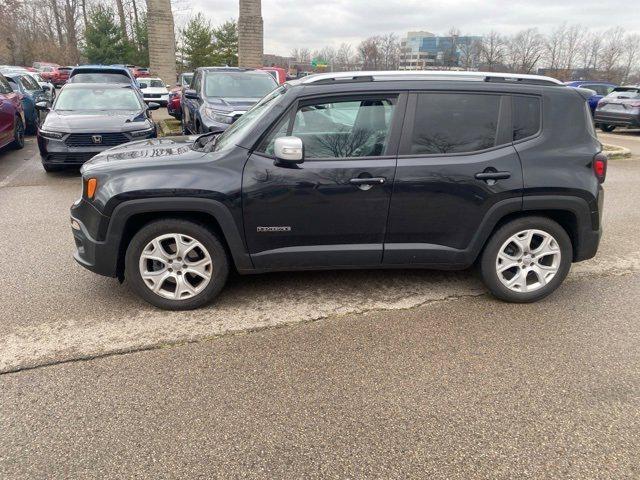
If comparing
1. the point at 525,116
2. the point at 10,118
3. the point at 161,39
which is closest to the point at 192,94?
the point at 10,118

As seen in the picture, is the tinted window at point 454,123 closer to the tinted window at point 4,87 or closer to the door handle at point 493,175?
the door handle at point 493,175

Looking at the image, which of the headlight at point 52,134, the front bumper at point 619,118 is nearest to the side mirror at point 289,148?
the headlight at point 52,134

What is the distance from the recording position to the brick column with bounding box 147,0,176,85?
25062 millimetres

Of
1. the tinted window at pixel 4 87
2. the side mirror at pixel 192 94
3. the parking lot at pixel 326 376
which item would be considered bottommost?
the parking lot at pixel 326 376

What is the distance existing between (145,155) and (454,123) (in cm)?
242

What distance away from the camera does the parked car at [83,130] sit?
781 centimetres

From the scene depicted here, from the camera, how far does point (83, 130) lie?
25.5 feet

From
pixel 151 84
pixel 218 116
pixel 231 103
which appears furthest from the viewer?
pixel 151 84

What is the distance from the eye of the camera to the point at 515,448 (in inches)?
92.3

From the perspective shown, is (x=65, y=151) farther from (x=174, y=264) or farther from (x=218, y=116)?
(x=174, y=264)

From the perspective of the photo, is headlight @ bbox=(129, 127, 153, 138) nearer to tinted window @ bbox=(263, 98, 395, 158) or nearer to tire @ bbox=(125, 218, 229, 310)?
tire @ bbox=(125, 218, 229, 310)

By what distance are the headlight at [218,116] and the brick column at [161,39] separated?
19768 mm

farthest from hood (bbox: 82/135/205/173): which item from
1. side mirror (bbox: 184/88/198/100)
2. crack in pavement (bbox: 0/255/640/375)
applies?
side mirror (bbox: 184/88/198/100)

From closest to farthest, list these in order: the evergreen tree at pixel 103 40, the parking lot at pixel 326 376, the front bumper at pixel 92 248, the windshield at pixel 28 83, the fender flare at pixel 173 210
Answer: the parking lot at pixel 326 376 → the fender flare at pixel 173 210 → the front bumper at pixel 92 248 → the windshield at pixel 28 83 → the evergreen tree at pixel 103 40
